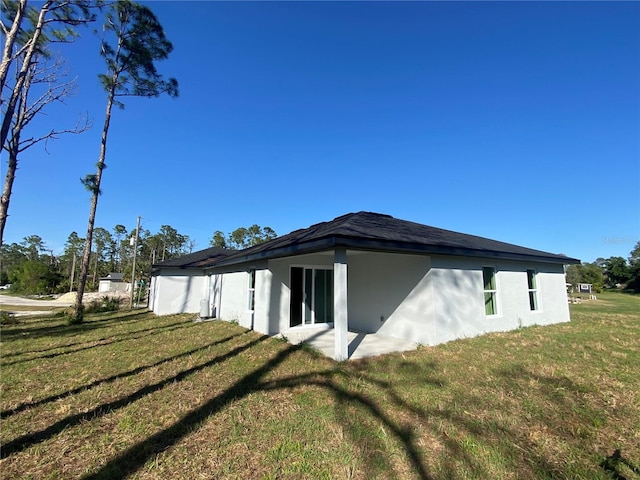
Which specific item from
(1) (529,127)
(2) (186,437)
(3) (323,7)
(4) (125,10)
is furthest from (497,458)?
(4) (125,10)

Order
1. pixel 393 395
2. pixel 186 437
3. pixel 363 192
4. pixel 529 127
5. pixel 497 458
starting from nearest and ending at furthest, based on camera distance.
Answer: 1. pixel 497 458
2. pixel 186 437
3. pixel 393 395
4. pixel 529 127
5. pixel 363 192

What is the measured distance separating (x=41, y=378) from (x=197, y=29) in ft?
34.7

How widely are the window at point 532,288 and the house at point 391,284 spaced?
0.12ft

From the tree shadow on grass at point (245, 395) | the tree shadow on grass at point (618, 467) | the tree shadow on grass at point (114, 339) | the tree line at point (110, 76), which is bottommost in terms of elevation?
the tree shadow on grass at point (114, 339)

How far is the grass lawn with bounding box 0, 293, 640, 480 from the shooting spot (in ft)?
8.81

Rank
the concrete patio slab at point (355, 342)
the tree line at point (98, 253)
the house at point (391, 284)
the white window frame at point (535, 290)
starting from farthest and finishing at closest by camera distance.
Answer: the tree line at point (98, 253) → the white window frame at point (535, 290) → the concrete patio slab at point (355, 342) → the house at point (391, 284)

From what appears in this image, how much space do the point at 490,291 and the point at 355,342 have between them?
15.6ft

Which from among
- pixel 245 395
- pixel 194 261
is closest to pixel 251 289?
pixel 245 395

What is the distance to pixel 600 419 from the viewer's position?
11.5 feet

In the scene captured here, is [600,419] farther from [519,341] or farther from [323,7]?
[323,7]

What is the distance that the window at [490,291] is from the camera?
9.00 m

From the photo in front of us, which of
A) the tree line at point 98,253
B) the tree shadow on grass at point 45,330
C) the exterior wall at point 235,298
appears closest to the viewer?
the tree shadow on grass at point 45,330

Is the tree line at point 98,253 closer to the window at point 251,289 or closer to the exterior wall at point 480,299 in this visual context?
the window at point 251,289

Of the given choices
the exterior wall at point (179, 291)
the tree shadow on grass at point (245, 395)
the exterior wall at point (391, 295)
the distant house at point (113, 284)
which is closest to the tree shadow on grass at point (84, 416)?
the tree shadow on grass at point (245, 395)
